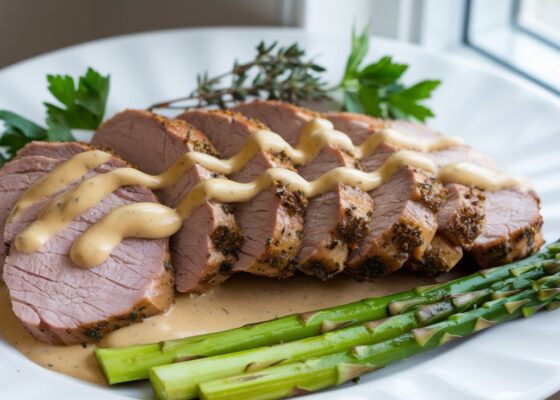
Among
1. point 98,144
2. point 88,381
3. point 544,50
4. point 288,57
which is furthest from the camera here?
point 544,50

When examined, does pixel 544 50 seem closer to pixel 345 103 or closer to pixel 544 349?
pixel 345 103

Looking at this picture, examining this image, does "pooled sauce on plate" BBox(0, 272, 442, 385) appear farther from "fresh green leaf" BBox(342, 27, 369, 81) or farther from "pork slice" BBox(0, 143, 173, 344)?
"fresh green leaf" BBox(342, 27, 369, 81)

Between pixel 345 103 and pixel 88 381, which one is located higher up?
pixel 345 103

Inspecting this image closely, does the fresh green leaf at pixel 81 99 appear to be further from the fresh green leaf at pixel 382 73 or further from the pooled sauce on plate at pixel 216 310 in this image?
the fresh green leaf at pixel 382 73

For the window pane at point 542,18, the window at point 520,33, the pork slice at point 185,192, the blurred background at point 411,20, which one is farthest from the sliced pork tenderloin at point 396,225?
the window pane at point 542,18

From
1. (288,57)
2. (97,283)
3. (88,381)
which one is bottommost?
(88,381)

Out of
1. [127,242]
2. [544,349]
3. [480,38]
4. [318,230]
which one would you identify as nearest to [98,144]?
[127,242]

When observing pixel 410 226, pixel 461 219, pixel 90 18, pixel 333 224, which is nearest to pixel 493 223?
pixel 461 219
